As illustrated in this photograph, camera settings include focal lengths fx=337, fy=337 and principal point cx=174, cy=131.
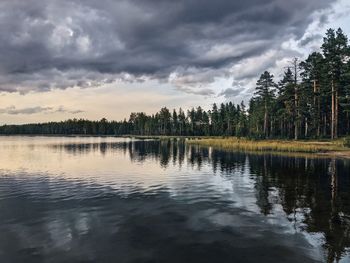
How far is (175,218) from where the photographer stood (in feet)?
62.5

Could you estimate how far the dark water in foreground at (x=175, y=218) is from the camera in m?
13.6

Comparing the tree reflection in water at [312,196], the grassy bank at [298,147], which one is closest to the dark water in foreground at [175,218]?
the tree reflection in water at [312,196]

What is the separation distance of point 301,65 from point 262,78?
836 inches

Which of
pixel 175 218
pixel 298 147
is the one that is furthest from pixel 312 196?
pixel 298 147

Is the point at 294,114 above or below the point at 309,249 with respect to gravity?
above

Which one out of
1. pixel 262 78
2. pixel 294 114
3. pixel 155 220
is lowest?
pixel 155 220

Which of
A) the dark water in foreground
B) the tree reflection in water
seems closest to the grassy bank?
the tree reflection in water

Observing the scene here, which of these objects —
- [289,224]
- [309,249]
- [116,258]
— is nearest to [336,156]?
[289,224]

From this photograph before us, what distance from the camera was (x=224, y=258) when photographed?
512 inches

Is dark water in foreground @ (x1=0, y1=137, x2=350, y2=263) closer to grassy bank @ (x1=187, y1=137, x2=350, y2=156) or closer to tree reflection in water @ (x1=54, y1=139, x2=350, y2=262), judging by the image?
tree reflection in water @ (x1=54, y1=139, x2=350, y2=262)

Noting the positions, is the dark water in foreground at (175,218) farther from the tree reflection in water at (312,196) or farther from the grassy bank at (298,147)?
the grassy bank at (298,147)

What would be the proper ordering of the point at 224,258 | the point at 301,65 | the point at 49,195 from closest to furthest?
the point at 224,258
the point at 49,195
the point at 301,65

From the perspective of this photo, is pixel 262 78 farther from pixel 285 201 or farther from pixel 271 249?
pixel 271 249

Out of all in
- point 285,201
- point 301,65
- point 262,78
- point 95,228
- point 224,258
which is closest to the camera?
point 224,258
